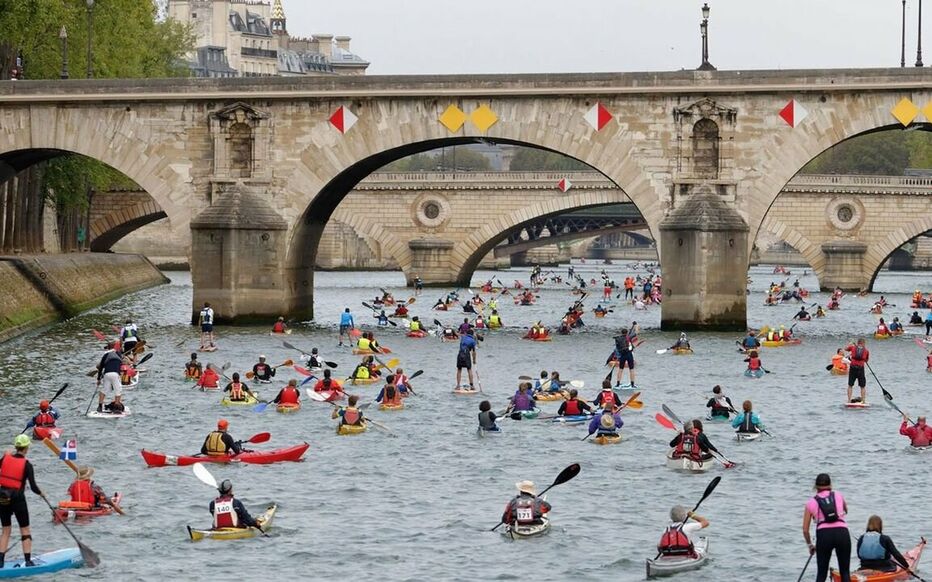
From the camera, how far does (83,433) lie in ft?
136

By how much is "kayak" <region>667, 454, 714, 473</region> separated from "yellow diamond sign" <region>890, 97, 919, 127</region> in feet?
101

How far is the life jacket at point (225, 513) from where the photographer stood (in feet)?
97.9

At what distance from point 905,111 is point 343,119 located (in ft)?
70.6

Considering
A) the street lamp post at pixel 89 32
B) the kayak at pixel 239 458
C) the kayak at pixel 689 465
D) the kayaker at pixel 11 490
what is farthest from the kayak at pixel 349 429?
the street lamp post at pixel 89 32

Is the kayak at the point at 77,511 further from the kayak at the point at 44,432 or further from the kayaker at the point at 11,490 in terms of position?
the kayak at the point at 44,432

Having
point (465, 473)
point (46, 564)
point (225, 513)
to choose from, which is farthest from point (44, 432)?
point (46, 564)

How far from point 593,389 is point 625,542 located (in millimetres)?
21216

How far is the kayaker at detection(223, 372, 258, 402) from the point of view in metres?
46.4

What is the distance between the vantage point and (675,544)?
2788cm

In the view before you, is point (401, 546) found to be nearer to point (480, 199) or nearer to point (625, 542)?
point (625, 542)

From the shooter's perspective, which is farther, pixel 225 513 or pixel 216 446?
pixel 216 446

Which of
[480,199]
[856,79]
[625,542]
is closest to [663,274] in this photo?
[856,79]

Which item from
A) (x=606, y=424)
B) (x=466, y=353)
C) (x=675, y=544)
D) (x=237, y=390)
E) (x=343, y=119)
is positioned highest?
(x=343, y=119)

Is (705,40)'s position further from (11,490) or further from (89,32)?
(11,490)
